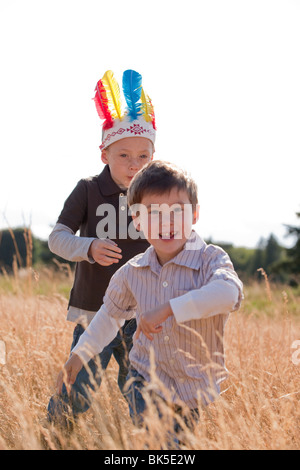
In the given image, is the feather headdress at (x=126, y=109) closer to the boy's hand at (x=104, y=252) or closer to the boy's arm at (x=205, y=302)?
the boy's hand at (x=104, y=252)

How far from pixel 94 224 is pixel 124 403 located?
3.61 feet

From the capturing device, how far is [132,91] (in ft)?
11.3

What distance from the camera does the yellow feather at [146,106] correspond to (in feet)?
11.3

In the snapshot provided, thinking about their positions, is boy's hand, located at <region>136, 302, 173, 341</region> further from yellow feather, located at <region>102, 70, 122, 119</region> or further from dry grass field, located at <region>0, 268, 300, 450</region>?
yellow feather, located at <region>102, 70, 122, 119</region>

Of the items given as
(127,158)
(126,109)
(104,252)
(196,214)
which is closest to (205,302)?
(196,214)

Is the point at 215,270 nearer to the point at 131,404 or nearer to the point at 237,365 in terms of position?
the point at 131,404

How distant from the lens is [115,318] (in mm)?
2648

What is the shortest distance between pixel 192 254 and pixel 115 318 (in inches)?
21.3

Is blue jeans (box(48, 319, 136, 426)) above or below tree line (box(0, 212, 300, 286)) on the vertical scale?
above

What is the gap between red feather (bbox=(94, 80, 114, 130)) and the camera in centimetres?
346

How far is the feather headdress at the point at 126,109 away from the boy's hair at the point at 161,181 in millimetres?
931

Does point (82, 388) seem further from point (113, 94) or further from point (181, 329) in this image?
point (113, 94)

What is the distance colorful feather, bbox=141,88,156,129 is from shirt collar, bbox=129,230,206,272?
1.16 meters

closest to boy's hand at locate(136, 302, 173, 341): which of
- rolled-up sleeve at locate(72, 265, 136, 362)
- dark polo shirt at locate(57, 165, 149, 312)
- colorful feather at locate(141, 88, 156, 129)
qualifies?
rolled-up sleeve at locate(72, 265, 136, 362)
